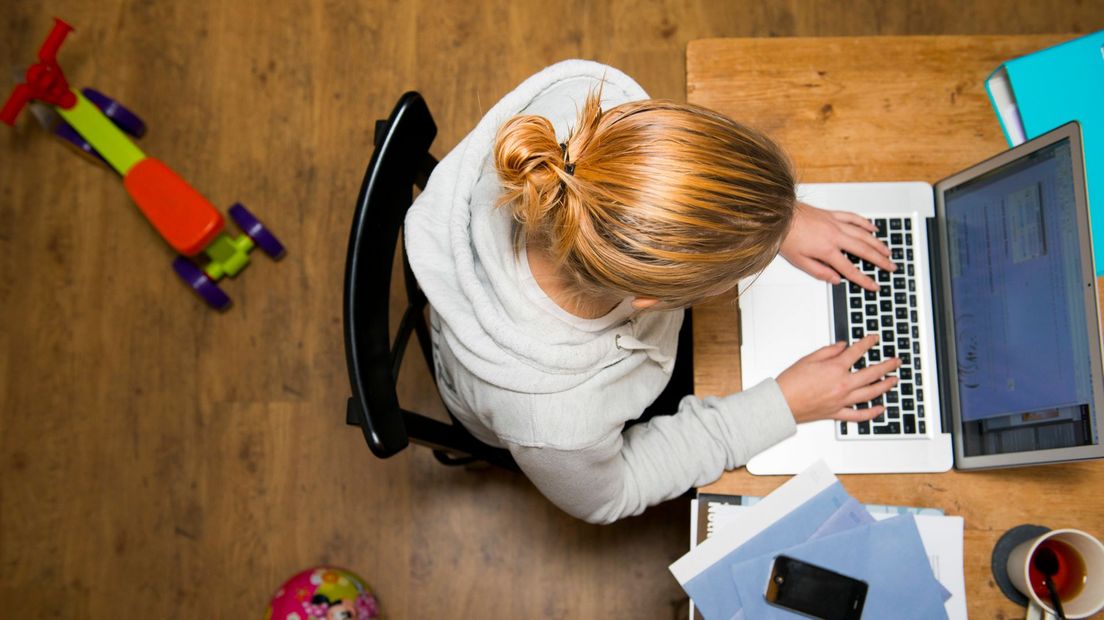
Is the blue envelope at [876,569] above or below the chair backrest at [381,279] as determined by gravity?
below

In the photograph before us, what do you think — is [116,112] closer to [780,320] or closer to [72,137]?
[72,137]

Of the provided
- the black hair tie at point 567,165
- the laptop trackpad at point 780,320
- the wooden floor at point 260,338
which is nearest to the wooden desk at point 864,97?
the laptop trackpad at point 780,320

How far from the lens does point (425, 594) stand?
4.75ft

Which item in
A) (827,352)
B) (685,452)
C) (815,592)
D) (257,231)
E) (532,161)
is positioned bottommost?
(815,592)

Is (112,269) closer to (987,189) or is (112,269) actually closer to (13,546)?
(13,546)

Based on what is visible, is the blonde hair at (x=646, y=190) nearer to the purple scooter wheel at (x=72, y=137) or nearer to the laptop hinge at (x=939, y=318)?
the laptop hinge at (x=939, y=318)

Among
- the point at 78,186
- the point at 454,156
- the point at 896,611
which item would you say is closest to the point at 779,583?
the point at 896,611

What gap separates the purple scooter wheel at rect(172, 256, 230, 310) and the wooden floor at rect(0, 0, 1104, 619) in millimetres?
32

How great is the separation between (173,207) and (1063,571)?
5.25 feet

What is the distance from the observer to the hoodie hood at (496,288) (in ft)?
2.32

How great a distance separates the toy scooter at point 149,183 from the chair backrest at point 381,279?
0.89 meters

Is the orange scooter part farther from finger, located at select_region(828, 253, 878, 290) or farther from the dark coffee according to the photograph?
the dark coffee

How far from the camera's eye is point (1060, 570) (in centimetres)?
83

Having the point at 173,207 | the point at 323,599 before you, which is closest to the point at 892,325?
the point at 323,599
